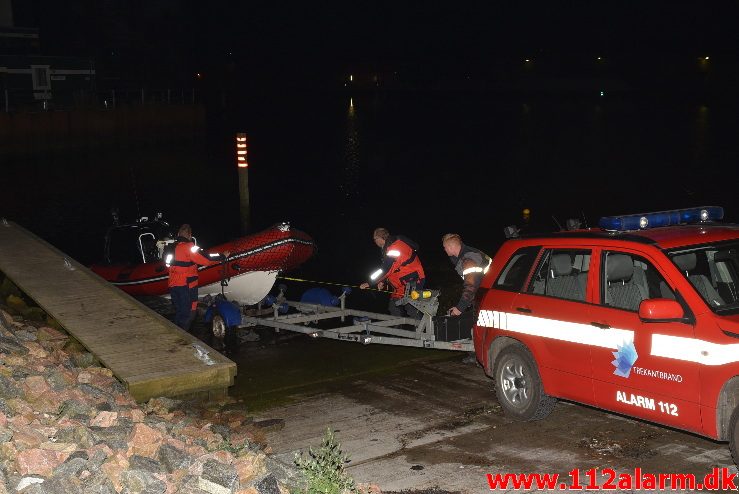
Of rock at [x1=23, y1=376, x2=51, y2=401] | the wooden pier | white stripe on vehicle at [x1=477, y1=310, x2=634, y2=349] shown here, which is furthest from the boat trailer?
rock at [x1=23, y1=376, x2=51, y2=401]

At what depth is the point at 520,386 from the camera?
8.49m

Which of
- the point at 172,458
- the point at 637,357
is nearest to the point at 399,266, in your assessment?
the point at 637,357

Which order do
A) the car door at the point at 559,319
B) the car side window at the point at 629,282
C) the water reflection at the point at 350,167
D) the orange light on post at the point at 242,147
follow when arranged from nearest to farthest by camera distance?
1. the car side window at the point at 629,282
2. the car door at the point at 559,319
3. the orange light on post at the point at 242,147
4. the water reflection at the point at 350,167

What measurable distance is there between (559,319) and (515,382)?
2.90ft

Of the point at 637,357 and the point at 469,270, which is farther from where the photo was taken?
the point at 469,270

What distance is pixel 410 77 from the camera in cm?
18125

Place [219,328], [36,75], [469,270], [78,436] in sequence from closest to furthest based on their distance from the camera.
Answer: [78,436] < [469,270] < [219,328] < [36,75]

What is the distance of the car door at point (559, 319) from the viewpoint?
25.6 feet

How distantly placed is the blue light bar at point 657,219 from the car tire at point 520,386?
1417mm

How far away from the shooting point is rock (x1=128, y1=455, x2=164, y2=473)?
617 cm

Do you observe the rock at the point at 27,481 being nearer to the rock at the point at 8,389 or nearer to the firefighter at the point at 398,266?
the rock at the point at 8,389

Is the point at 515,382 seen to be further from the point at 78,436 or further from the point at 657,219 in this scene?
the point at 78,436

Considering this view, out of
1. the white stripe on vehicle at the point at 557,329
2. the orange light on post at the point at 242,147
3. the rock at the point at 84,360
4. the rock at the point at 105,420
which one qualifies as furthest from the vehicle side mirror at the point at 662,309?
the orange light on post at the point at 242,147

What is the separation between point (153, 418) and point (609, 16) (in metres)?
165
